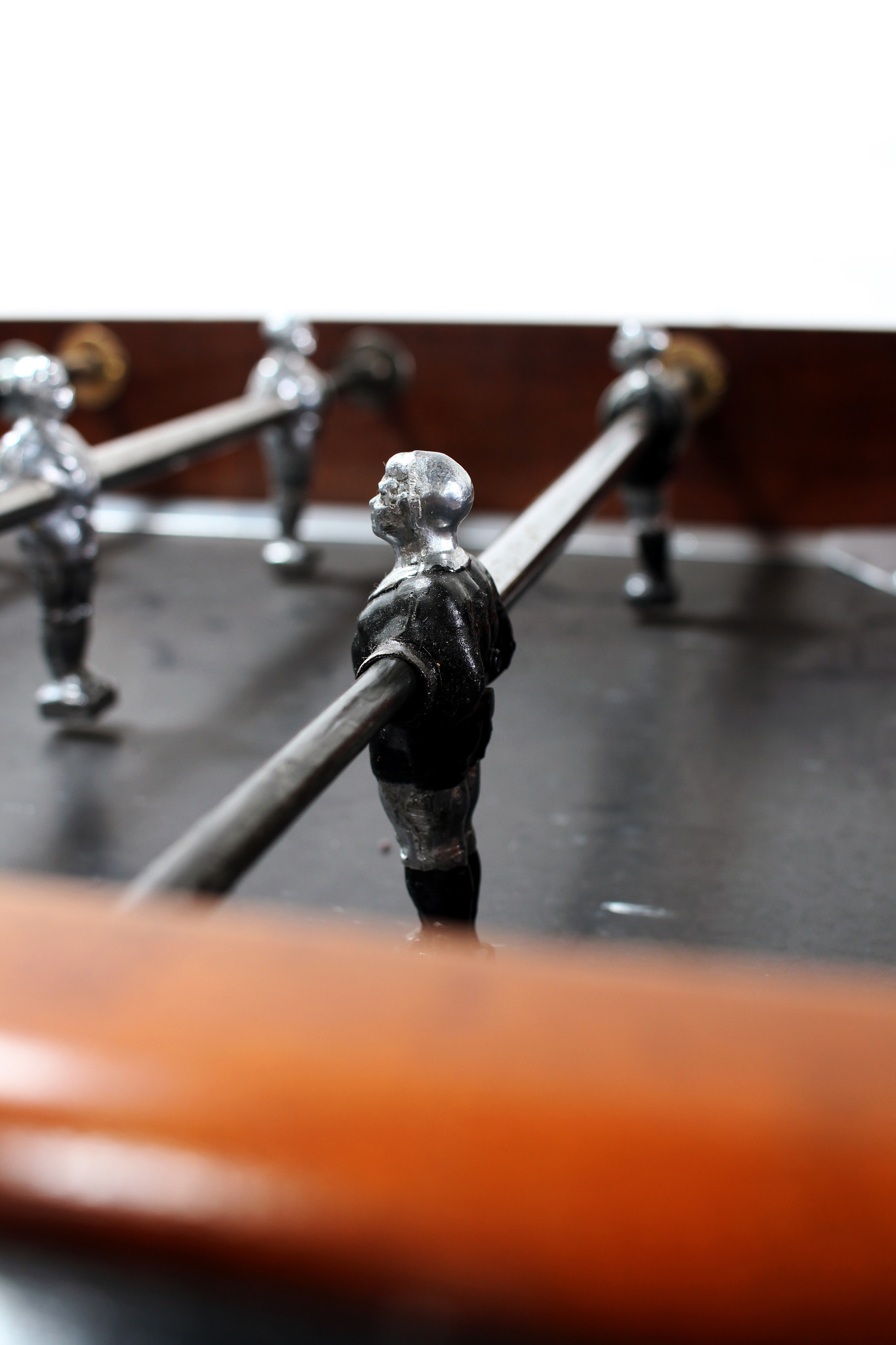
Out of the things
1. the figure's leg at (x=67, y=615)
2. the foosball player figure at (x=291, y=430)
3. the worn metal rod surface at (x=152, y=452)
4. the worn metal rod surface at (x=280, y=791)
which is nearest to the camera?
the worn metal rod surface at (x=280, y=791)

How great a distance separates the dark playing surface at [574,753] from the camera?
2.61 feet

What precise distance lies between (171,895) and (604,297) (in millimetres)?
1381

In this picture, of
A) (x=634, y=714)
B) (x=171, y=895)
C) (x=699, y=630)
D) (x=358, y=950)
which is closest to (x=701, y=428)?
(x=699, y=630)

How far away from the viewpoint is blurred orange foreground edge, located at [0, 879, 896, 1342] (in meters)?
0.11

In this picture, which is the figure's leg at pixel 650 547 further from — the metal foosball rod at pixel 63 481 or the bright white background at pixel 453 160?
the metal foosball rod at pixel 63 481

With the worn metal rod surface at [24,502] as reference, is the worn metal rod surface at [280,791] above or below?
below

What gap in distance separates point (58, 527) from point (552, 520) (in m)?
0.43

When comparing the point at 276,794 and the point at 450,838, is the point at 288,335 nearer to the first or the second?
the point at 450,838

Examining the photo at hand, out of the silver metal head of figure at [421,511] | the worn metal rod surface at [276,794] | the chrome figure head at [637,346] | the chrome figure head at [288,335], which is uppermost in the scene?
the chrome figure head at [288,335]

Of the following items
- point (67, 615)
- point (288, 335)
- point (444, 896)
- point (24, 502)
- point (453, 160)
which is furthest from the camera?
point (453, 160)

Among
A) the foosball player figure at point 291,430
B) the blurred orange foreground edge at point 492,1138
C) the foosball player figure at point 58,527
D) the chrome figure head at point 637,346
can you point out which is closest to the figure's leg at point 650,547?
the chrome figure head at point 637,346

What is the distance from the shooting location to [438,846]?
59cm

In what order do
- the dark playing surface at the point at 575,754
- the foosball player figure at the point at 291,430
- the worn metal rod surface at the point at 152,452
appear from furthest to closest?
the foosball player figure at the point at 291,430
the worn metal rod surface at the point at 152,452
the dark playing surface at the point at 575,754

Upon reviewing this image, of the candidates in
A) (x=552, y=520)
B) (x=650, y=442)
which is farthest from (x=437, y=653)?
(x=650, y=442)
